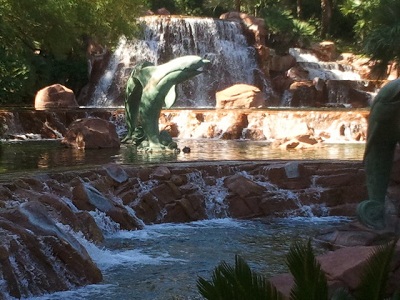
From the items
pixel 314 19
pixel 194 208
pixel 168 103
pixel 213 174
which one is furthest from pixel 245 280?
pixel 314 19

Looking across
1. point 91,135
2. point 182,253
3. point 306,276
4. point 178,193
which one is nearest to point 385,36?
point 91,135

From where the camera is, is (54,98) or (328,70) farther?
(328,70)

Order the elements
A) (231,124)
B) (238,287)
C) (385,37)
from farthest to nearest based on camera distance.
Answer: (385,37) → (231,124) → (238,287)

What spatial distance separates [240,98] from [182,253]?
17058 mm

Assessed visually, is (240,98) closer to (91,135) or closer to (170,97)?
(91,135)

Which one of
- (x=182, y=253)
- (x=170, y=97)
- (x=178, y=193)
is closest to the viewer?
(x=182, y=253)

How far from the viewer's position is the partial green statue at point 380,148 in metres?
7.92

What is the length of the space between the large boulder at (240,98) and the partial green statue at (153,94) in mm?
9677

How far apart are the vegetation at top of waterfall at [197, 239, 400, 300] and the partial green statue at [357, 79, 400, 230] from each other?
4.55m

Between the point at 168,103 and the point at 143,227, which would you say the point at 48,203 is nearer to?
the point at 143,227

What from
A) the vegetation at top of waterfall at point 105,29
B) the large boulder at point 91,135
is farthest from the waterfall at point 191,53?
the large boulder at point 91,135

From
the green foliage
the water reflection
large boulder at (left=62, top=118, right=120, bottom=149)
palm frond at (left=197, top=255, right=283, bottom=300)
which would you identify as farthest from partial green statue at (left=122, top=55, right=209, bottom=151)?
palm frond at (left=197, top=255, right=283, bottom=300)

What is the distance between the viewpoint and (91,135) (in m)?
16.2

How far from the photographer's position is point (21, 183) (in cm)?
931
